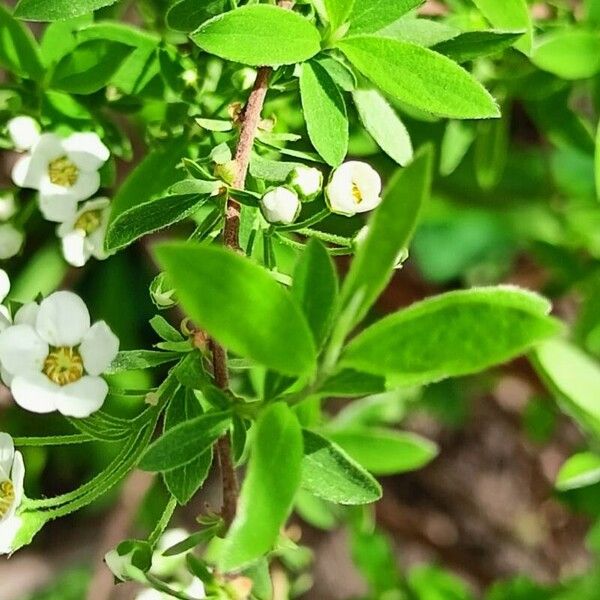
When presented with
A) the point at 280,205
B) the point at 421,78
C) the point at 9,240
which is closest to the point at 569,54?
the point at 421,78

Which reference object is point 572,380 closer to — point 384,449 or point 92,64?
point 384,449

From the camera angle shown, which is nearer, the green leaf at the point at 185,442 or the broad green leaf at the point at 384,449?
the green leaf at the point at 185,442

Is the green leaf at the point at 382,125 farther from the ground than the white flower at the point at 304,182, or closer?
closer

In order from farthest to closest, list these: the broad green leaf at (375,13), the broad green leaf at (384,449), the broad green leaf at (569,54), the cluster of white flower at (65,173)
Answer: the broad green leaf at (384,449), the broad green leaf at (569,54), the cluster of white flower at (65,173), the broad green leaf at (375,13)

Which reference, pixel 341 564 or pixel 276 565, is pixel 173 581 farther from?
pixel 341 564

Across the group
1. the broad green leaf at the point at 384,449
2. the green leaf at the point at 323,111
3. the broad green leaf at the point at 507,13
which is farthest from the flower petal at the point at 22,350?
the broad green leaf at the point at 384,449

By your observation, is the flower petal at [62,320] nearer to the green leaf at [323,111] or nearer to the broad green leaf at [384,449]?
the green leaf at [323,111]

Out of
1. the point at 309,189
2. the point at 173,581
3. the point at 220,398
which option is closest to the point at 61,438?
the point at 220,398

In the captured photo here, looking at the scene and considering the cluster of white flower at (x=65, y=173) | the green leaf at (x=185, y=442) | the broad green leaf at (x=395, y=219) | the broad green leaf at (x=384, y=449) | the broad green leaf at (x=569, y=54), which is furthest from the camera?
the broad green leaf at (x=384, y=449)
